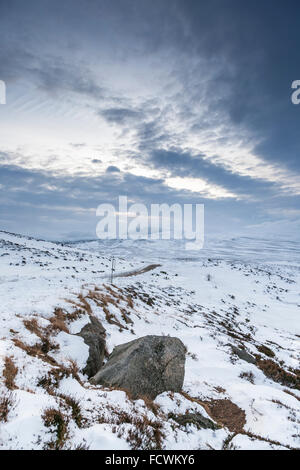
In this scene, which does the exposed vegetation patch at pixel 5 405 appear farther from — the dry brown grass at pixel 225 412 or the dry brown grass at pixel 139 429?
the dry brown grass at pixel 225 412

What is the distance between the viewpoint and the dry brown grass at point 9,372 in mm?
6005

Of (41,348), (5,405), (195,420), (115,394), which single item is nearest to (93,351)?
(41,348)

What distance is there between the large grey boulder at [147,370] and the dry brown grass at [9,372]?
9.96 feet

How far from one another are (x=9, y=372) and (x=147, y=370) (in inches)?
183

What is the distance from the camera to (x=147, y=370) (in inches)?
339

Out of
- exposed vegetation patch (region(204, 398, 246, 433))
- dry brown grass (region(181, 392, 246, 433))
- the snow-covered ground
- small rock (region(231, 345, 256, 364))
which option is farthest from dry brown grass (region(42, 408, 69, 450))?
small rock (region(231, 345, 256, 364))

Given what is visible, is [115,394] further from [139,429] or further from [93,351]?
[93,351]

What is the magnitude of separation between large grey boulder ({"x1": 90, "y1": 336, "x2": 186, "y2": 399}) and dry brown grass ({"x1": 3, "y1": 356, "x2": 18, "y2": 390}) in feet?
9.96

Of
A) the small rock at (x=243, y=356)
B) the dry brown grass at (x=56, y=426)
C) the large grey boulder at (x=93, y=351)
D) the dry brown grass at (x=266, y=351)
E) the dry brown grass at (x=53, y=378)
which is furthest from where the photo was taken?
the dry brown grass at (x=266, y=351)

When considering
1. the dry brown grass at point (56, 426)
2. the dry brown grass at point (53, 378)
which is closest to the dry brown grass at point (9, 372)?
the dry brown grass at point (53, 378)

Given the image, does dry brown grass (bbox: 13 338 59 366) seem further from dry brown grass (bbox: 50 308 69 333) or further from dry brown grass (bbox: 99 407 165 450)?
dry brown grass (bbox: 99 407 165 450)
